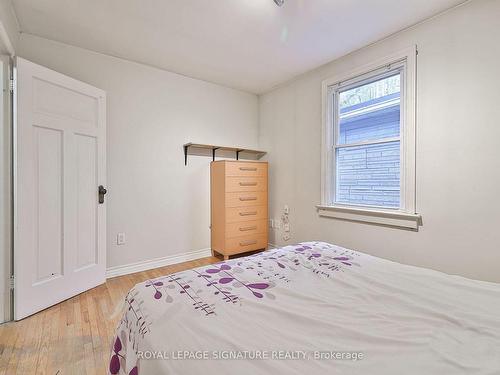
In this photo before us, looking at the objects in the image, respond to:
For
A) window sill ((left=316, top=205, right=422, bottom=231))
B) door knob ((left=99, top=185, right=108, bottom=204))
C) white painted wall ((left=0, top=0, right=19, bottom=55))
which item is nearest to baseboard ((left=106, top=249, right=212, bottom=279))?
door knob ((left=99, top=185, right=108, bottom=204))

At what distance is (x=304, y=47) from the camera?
2.42m

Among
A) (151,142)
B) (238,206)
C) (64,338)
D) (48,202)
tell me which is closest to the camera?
(64,338)

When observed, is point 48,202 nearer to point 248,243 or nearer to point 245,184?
point 245,184

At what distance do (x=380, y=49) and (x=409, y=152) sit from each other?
101 cm

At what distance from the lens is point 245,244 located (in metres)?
3.18

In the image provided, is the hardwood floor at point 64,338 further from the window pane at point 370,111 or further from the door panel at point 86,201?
the window pane at point 370,111

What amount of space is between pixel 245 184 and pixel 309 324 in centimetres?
242

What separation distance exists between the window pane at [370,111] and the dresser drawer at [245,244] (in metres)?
1.58

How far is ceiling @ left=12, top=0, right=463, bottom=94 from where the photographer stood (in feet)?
6.03

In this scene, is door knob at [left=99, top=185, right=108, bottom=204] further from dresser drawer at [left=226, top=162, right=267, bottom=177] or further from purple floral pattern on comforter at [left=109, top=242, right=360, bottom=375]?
purple floral pattern on comforter at [left=109, top=242, right=360, bottom=375]

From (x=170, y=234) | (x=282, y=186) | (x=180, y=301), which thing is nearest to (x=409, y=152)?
(x=282, y=186)

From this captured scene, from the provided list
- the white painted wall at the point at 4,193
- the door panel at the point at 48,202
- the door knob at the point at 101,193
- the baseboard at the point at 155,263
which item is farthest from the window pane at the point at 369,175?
the white painted wall at the point at 4,193

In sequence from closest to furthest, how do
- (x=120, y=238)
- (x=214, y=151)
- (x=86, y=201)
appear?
(x=86, y=201)
(x=120, y=238)
(x=214, y=151)

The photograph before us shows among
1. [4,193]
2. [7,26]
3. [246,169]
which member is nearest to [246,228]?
[246,169]
